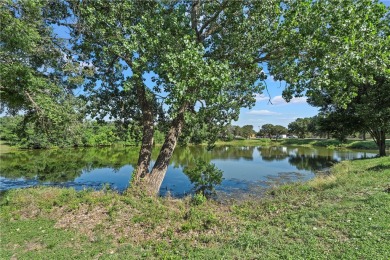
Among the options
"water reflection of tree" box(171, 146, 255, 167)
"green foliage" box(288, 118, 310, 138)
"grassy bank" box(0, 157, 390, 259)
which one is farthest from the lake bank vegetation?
"green foliage" box(288, 118, 310, 138)

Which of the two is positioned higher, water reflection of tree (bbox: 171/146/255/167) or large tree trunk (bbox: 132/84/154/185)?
large tree trunk (bbox: 132/84/154/185)

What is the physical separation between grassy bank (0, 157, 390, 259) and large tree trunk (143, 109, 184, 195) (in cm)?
102

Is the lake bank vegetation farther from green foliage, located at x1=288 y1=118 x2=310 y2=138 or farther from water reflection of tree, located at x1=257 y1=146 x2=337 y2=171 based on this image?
green foliage, located at x1=288 y1=118 x2=310 y2=138

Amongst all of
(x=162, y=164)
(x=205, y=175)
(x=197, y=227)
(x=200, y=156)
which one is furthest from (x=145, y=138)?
(x=200, y=156)

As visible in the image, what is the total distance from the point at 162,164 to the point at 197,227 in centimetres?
419

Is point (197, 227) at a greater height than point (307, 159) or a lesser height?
greater

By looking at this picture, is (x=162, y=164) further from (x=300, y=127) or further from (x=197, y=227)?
(x=300, y=127)

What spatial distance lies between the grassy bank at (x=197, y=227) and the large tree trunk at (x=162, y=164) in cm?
102

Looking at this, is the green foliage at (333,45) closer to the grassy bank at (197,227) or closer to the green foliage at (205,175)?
the grassy bank at (197,227)

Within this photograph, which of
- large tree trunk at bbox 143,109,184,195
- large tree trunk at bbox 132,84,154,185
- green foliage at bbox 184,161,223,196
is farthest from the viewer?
green foliage at bbox 184,161,223,196

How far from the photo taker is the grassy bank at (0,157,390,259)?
5297 mm

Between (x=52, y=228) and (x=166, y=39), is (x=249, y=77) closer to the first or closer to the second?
(x=166, y=39)

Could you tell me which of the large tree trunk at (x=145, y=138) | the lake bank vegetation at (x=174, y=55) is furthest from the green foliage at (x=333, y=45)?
the large tree trunk at (x=145, y=138)

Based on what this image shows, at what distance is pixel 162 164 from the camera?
413 inches
